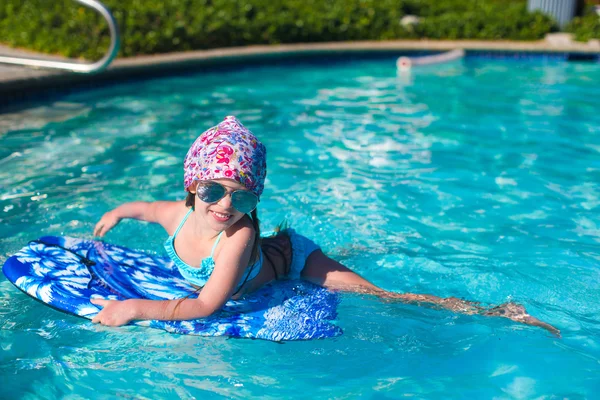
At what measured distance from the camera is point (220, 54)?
35.9ft

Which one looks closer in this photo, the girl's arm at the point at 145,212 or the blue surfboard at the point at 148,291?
the blue surfboard at the point at 148,291

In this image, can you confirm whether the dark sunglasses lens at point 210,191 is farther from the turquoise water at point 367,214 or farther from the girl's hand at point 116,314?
the turquoise water at point 367,214

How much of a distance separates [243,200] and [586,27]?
1140cm

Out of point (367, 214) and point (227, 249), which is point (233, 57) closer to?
point (367, 214)

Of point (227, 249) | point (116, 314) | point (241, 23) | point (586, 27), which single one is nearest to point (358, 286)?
point (227, 249)

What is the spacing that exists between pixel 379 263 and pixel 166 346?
5.38 feet

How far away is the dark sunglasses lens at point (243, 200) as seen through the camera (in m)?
3.17

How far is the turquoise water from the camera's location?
3266 millimetres

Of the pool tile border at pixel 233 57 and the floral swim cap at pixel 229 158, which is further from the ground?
the floral swim cap at pixel 229 158

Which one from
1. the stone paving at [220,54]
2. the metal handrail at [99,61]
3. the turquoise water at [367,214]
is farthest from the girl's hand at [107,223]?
the stone paving at [220,54]

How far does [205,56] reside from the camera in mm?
10734

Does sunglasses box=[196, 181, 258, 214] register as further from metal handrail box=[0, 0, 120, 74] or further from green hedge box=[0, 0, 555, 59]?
green hedge box=[0, 0, 555, 59]

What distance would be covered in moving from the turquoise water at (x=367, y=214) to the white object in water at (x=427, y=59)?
1.78 ft

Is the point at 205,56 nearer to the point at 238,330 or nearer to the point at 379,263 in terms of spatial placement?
the point at 379,263
